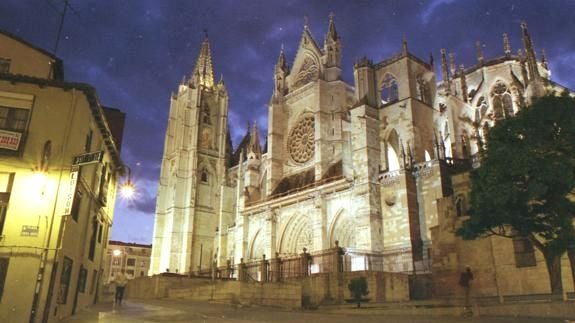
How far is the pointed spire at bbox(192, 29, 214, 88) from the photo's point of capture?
50.7 m

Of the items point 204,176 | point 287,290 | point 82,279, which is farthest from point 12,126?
point 204,176

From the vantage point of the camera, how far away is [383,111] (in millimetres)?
29781

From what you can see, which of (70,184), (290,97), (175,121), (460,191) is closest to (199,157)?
(175,121)

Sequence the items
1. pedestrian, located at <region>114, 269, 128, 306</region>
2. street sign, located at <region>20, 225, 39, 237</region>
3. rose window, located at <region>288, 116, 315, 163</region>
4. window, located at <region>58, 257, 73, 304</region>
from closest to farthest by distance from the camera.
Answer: street sign, located at <region>20, 225, 39, 237</region>, window, located at <region>58, 257, 73, 304</region>, pedestrian, located at <region>114, 269, 128, 306</region>, rose window, located at <region>288, 116, 315, 163</region>

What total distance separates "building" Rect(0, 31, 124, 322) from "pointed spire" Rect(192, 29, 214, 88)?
123 ft

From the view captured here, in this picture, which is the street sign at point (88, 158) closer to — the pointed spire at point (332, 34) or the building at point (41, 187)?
the building at point (41, 187)

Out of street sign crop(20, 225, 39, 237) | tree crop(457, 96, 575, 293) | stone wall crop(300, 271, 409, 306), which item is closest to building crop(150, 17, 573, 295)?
stone wall crop(300, 271, 409, 306)

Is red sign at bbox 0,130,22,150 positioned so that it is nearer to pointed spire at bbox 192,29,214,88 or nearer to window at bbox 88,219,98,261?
window at bbox 88,219,98,261

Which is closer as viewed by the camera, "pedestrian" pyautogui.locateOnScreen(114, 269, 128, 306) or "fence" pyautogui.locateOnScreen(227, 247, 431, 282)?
"pedestrian" pyautogui.locateOnScreen(114, 269, 128, 306)

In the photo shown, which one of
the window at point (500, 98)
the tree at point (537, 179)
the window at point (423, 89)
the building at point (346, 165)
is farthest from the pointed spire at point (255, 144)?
the tree at point (537, 179)

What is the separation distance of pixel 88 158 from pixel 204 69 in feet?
140

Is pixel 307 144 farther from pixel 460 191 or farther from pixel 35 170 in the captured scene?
pixel 35 170

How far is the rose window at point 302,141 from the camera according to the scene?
Result: 1423 inches

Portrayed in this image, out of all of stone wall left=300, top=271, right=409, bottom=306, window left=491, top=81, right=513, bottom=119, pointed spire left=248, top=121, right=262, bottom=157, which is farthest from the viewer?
pointed spire left=248, top=121, right=262, bottom=157
